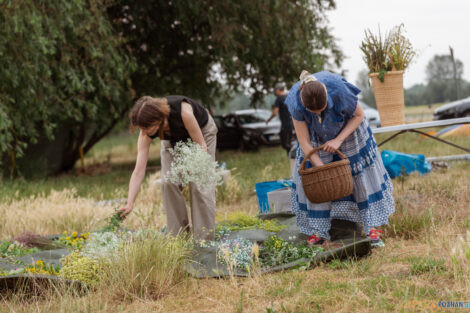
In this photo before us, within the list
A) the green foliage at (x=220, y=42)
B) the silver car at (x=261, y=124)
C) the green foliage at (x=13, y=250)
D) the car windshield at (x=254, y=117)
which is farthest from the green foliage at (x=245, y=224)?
the car windshield at (x=254, y=117)

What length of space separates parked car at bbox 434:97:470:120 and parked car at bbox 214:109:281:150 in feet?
17.4

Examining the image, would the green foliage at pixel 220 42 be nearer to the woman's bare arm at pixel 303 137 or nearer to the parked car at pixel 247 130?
the parked car at pixel 247 130

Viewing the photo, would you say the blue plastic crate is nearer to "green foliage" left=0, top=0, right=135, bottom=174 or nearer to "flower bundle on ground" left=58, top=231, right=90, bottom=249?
"flower bundle on ground" left=58, top=231, right=90, bottom=249

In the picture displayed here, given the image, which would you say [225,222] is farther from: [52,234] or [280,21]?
[280,21]

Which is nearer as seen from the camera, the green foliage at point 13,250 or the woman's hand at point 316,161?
the woman's hand at point 316,161

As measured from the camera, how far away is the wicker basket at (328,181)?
12.4 feet

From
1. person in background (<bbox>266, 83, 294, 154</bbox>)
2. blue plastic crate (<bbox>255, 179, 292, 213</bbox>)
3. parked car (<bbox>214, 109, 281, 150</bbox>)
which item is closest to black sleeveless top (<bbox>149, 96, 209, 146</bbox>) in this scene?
blue plastic crate (<bbox>255, 179, 292, 213</bbox>)

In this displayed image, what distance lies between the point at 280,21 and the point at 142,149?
7917mm

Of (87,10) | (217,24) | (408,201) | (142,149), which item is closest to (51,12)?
(87,10)

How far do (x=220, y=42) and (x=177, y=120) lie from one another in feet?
25.9

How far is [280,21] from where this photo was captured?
11281 mm

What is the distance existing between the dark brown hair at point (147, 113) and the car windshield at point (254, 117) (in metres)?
14.4

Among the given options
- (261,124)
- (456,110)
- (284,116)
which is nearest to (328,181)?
(284,116)

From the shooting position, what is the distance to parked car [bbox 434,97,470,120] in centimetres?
1483
